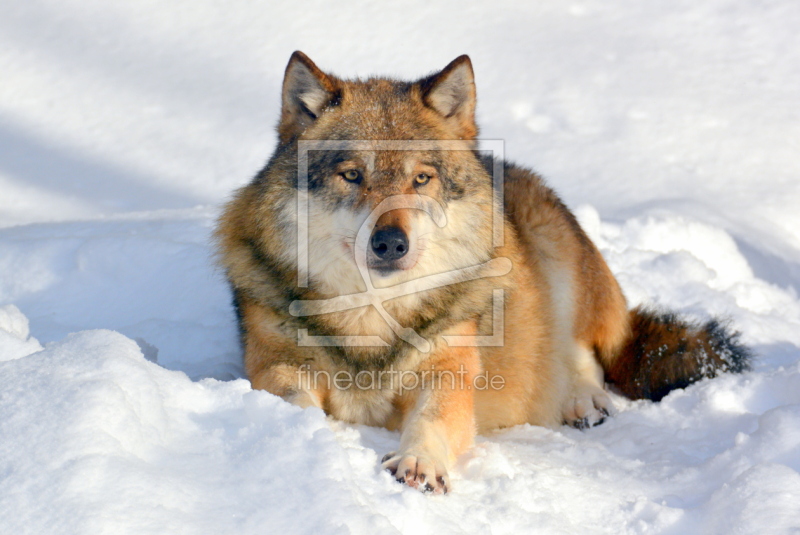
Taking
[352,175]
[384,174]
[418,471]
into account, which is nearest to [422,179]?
[384,174]

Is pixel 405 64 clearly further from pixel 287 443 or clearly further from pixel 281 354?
pixel 287 443

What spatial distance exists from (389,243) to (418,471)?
33.1 inches

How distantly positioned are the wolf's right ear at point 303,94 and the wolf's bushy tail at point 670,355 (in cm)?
224

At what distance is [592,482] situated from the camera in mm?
2656

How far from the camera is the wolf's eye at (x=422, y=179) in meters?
2.95

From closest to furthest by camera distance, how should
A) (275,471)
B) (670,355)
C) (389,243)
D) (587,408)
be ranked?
(275,471), (389,243), (587,408), (670,355)

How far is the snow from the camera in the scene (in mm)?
1950

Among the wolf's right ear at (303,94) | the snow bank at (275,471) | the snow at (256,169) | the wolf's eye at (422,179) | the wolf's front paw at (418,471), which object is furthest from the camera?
the wolf's right ear at (303,94)

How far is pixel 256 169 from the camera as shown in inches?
298

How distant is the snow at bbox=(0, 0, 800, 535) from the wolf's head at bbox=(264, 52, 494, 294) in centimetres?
71

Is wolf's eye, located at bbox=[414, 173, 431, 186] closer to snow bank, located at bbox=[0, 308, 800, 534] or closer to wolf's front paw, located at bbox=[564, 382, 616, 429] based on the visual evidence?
snow bank, located at bbox=[0, 308, 800, 534]

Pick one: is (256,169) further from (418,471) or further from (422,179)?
(418,471)

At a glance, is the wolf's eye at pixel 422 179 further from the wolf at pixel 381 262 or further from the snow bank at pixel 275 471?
the snow bank at pixel 275 471

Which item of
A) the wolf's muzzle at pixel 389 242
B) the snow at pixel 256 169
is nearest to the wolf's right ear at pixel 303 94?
the wolf's muzzle at pixel 389 242
